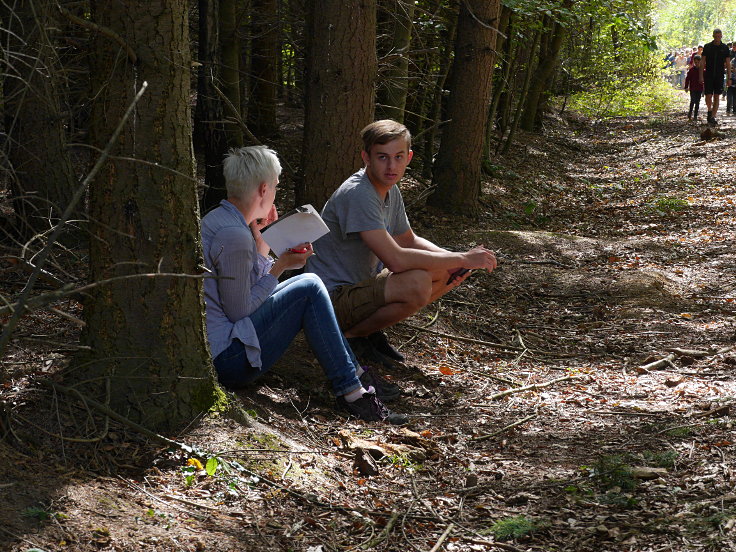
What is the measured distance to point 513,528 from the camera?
2957mm

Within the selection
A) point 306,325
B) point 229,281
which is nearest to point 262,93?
point 306,325

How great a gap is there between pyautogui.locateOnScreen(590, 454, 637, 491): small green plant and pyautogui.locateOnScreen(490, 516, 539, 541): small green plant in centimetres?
49

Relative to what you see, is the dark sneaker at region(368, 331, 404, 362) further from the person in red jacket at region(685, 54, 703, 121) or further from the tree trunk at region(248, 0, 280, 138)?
the person in red jacket at region(685, 54, 703, 121)

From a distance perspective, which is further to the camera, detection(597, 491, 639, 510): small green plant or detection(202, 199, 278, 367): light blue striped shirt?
detection(202, 199, 278, 367): light blue striped shirt

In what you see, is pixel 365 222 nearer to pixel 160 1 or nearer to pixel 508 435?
pixel 508 435

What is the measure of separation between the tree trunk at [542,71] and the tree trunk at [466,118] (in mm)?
6630

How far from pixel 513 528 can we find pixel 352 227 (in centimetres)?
215

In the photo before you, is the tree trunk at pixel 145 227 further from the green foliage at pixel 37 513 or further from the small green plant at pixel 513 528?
the small green plant at pixel 513 528

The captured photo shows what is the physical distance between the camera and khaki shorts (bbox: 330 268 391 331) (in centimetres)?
473

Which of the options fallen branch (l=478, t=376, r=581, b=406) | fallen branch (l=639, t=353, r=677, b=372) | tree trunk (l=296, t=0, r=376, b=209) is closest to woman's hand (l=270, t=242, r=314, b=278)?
fallen branch (l=478, t=376, r=581, b=406)

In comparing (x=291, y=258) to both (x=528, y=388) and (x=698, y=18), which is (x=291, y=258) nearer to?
(x=528, y=388)

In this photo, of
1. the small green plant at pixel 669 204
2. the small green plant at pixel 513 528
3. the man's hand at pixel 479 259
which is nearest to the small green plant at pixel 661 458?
the small green plant at pixel 513 528

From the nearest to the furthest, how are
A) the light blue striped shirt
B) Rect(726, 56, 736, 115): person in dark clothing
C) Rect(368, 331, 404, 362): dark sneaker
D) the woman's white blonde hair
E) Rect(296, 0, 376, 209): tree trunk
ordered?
the light blue striped shirt
the woman's white blonde hair
Rect(368, 331, 404, 362): dark sneaker
Rect(296, 0, 376, 209): tree trunk
Rect(726, 56, 736, 115): person in dark clothing

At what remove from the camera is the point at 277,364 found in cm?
461
